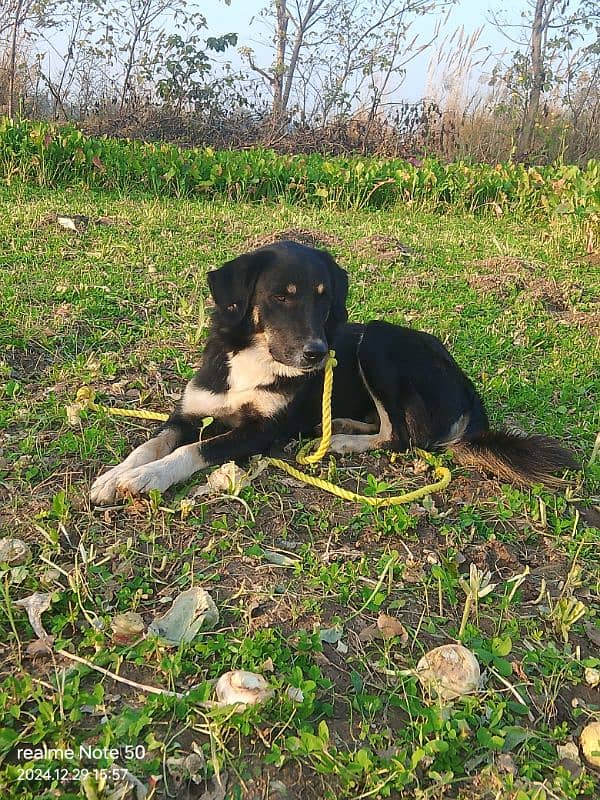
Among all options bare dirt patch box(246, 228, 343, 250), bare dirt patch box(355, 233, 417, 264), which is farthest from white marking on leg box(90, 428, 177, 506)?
bare dirt patch box(355, 233, 417, 264)

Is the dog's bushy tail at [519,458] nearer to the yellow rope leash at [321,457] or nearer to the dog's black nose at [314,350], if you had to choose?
the yellow rope leash at [321,457]

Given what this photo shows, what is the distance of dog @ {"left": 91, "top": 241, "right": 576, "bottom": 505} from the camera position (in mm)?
3215

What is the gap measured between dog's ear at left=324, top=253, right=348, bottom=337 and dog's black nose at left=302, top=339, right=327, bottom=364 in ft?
1.18

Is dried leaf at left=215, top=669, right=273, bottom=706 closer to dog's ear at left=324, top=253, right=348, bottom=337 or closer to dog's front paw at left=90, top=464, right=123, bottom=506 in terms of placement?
dog's front paw at left=90, top=464, right=123, bottom=506

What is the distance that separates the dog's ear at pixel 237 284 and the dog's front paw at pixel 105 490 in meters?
0.96

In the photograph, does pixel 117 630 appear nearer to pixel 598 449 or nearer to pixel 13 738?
pixel 13 738

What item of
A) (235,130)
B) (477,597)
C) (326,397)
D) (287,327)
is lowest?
(477,597)

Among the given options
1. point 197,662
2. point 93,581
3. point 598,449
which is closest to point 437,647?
point 197,662

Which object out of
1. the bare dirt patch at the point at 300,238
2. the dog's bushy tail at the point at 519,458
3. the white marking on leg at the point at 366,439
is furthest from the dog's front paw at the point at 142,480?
the bare dirt patch at the point at 300,238

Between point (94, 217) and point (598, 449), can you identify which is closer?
Answer: point (598, 449)

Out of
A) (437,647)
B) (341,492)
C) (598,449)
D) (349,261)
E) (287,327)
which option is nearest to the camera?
(437,647)

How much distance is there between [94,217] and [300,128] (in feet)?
24.3

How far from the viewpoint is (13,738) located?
1.69 metres

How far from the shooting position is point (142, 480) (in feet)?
9.27
